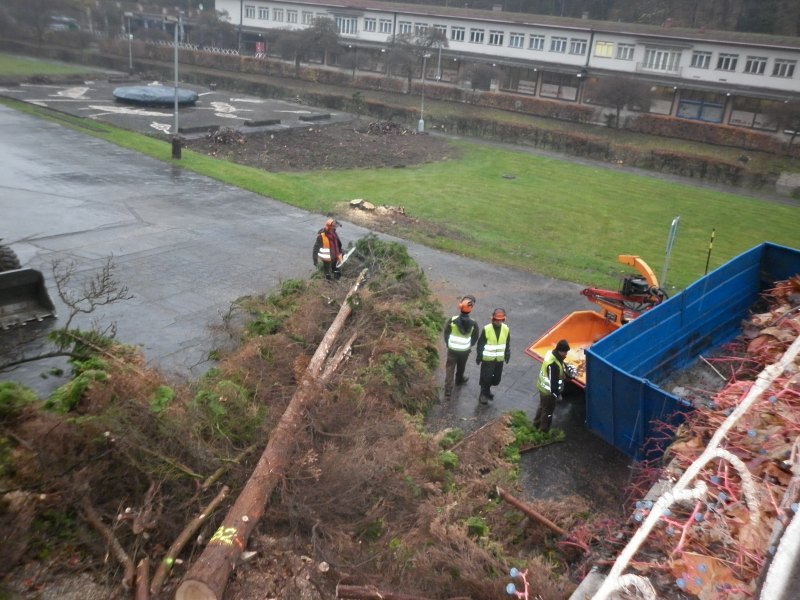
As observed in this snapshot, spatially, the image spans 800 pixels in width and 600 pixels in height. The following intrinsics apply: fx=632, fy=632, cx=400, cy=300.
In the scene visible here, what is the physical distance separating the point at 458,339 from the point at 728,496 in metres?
4.78

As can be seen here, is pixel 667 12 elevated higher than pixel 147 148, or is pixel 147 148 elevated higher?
pixel 667 12

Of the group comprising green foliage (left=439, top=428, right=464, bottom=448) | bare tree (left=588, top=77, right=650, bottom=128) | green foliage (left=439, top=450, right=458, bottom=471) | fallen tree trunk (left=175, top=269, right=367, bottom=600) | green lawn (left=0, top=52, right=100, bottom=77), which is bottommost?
green foliage (left=439, top=428, right=464, bottom=448)

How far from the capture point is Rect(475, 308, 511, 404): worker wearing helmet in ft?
29.4

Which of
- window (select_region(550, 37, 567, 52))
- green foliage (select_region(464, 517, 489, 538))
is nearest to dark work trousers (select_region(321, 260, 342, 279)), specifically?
green foliage (select_region(464, 517, 489, 538))

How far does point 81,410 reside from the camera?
21.9 ft

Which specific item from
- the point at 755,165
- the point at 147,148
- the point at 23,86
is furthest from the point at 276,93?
the point at 755,165

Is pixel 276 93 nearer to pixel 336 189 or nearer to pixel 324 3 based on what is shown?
pixel 324 3

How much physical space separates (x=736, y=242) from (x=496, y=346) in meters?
14.6

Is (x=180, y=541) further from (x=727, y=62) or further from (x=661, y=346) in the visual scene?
(x=727, y=62)

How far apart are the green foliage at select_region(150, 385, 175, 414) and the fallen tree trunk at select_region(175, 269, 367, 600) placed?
109 centimetres

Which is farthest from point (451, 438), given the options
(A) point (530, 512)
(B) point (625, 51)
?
(B) point (625, 51)

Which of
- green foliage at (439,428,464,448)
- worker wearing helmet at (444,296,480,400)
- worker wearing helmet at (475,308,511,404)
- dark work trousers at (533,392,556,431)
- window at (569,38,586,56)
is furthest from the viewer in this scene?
window at (569,38,586,56)

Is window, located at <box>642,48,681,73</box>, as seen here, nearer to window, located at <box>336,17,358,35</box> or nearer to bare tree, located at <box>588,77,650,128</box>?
bare tree, located at <box>588,77,650,128</box>

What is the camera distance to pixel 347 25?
53875 millimetres
